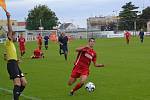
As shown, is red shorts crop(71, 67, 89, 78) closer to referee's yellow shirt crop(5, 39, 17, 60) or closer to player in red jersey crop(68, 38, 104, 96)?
player in red jersey crop(68, 38, 104, 96)

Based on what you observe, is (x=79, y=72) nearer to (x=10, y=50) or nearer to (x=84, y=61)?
(x=84, y=61)

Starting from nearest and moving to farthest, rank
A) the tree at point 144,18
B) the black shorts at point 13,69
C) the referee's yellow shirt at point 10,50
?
the black shorts at point 13,69 < the referee's yellow shirt at point 10,50 < the tree at point 144,18

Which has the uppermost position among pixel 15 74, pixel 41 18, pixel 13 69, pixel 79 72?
pixel 41 18

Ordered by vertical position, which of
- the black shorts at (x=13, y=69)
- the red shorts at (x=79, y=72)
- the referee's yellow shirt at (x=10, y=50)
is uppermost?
the referee's yellow shirt at (x=10, y=50)

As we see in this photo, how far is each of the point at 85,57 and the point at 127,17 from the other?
142 metres

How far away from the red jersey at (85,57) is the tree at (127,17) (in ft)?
447

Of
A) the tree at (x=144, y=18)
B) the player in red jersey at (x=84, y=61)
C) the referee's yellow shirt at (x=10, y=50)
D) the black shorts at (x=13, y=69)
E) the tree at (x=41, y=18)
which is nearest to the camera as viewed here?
the black shorts at (x=13, y=69)

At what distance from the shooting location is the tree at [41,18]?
141 meters

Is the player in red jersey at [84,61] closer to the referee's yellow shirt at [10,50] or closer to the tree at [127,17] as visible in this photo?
the referee's yellow shirt at [10,50]

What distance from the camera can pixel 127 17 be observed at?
509 feet

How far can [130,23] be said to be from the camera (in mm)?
149750

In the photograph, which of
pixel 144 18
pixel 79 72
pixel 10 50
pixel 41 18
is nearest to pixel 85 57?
pixel 79 72

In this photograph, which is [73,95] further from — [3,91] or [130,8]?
[130,8]

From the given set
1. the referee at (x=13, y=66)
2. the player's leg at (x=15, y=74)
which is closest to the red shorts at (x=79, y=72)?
the referee at (x=13, y=66)
